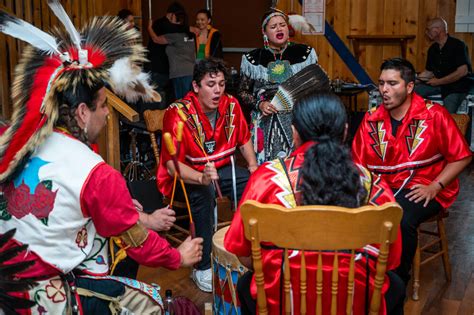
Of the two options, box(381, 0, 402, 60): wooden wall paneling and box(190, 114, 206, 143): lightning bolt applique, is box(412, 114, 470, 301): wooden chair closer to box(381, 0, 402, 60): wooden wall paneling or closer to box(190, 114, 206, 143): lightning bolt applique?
box(190, 114, 206, 143): lightning bolt applique

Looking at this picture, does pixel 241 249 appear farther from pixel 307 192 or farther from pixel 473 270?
pixel 473 270

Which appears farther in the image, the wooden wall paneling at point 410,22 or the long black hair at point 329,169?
the wooden wall paneling at point 410,22

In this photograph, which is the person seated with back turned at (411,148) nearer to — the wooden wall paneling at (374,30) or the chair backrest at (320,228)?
the chair backrest at (320,228)

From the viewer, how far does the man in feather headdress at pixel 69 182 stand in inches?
67.0

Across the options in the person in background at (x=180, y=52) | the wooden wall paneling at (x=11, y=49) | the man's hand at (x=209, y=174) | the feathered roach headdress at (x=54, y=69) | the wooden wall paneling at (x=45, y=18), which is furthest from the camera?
the person in background at (x=180, y=52)

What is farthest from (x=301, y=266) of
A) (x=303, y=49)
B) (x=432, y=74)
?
(x=432, y=74)

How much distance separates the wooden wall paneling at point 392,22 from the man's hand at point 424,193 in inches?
171

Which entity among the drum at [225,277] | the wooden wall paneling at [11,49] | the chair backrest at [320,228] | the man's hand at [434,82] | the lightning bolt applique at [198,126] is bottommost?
the drum at [225,277]

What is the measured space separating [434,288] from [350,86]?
375 centimetres

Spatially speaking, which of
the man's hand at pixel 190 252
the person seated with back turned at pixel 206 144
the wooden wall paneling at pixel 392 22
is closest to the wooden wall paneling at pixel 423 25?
the wooden wall paneling at pixel 392 22

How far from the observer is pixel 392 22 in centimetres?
703

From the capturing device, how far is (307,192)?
1.77 meters

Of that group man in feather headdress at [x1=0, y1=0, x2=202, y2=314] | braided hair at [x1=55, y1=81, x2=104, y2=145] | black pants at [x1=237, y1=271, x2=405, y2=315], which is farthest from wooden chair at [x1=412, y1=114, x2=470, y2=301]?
braided hair at [x1=55, y1=81, x2=104, y2=145]

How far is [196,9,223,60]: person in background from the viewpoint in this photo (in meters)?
6.75
